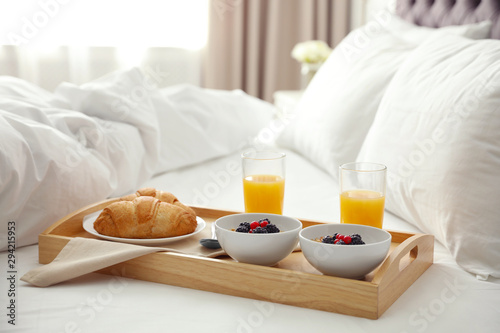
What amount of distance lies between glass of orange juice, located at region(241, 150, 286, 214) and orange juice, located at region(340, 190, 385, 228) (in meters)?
0.16

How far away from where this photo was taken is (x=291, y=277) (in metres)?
0.85

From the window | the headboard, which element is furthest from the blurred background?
the headboard

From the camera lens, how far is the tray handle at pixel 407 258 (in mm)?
845

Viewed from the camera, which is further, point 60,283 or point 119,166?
point 119,166

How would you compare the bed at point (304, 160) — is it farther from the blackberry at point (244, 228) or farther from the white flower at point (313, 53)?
the white flower at point (313, 53)

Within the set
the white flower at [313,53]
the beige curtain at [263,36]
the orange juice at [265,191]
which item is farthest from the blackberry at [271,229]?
the beige curtain at [263,36]

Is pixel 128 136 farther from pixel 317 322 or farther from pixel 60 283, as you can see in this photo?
pixel 317 322

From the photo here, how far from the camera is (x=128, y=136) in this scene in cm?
154

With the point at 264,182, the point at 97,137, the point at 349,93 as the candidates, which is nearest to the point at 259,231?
the point at 264,182

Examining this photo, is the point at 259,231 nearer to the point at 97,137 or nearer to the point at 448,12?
the point at 97,137

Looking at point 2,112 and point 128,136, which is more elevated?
point 2,112

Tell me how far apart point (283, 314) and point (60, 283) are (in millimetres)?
384

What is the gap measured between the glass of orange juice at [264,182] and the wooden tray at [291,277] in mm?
188

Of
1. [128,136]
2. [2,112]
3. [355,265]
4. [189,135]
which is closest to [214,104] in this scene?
[189,135]
